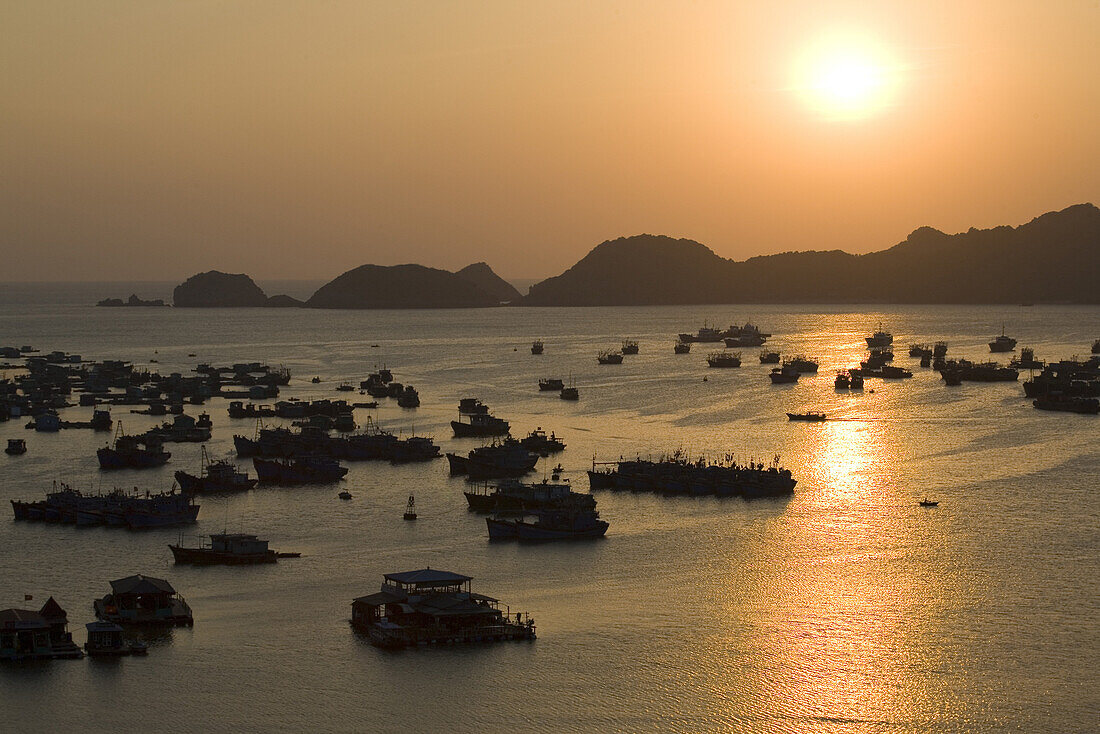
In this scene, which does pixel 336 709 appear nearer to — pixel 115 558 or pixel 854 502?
pixel 115 558

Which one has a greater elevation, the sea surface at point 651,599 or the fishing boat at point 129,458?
the fishing boat at point 129,458

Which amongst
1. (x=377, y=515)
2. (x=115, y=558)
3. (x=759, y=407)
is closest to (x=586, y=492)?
(x=377, y=515)

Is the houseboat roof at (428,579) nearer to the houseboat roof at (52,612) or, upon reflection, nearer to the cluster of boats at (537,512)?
the houseboat roof at (52,612)

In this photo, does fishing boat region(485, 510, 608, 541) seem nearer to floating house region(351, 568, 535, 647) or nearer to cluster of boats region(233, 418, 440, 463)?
floating house region(351, 568, 535, 647)

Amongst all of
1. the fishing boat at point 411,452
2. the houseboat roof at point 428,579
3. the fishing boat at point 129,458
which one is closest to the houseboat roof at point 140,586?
the houseboat roof at point 428,579

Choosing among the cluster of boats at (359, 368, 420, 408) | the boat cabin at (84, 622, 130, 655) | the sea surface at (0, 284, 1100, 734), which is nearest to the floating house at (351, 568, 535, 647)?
the sea surface at (0, 284, 1100, 734)
